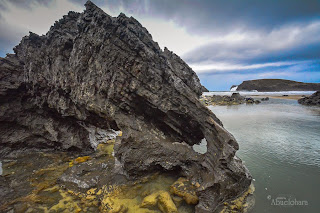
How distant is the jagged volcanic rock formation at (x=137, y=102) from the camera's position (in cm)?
983

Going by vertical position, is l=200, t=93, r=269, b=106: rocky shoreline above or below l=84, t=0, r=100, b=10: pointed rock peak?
below

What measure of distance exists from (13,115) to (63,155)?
6390mm

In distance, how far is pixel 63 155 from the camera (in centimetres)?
1423

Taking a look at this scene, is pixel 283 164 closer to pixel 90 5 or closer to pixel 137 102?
pixel 137 102

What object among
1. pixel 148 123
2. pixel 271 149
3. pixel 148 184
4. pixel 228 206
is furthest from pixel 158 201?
pixel 271 149

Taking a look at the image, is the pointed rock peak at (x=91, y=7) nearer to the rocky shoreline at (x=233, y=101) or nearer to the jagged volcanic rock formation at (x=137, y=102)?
the jagged volcanic rock formation at (x=137, y=102)

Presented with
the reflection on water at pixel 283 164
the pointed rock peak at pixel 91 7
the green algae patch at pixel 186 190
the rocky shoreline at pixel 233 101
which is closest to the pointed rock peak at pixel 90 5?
the pointed rock peak at pixel 91 7

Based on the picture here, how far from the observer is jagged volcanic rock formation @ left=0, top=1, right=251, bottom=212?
9828 millimetres

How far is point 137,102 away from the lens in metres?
11.3

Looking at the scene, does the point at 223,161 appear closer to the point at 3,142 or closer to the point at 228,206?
the point at 228,206

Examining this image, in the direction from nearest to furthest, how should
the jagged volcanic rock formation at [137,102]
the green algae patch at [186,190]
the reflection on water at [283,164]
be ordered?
the green algae patch at [186,190], the reflection on water at [283,164], the jagged volcanic rock formation at [137,102]

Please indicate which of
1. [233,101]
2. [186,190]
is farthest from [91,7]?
[233,101]

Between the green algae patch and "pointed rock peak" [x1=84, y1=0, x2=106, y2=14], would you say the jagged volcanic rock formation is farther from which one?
the green algae patch

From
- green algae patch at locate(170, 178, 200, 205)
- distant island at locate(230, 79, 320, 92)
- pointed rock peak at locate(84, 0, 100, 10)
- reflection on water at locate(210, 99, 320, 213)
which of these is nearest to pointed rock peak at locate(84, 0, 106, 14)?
pointed rock peak at locate(84, 0, 100, 10)
